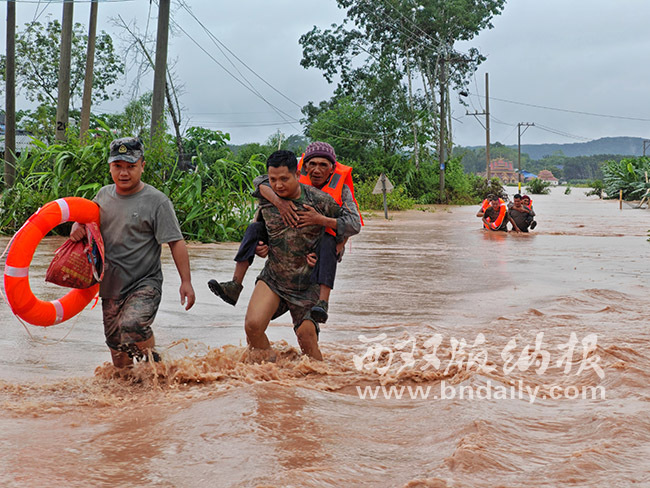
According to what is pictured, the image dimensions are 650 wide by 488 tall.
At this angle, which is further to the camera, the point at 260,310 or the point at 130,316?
the point at 260,310

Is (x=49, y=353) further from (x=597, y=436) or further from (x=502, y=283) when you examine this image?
(x=502, y=283)

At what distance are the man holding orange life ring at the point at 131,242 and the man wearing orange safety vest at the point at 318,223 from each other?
1.34ft

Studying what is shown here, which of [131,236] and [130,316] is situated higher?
[131,236]

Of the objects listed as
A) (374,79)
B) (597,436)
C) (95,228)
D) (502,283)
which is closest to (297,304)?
(95,228)

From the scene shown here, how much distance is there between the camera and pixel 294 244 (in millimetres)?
5605

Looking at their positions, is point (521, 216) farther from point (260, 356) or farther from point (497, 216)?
point (260, 356)

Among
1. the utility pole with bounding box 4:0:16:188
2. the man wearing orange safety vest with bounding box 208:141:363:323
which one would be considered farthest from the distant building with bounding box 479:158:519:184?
the man wearing orange safety vest with bounding box 208:141:363:323

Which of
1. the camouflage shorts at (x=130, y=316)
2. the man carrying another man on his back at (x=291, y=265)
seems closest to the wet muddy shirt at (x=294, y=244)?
the man carrying another man on his back at (x=291, y=265)

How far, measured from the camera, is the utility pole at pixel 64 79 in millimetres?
18484

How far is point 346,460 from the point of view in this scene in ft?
12.6

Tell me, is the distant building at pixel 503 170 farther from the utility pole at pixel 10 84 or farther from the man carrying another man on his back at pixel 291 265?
the man carrying another man on his back at pixel 291 265

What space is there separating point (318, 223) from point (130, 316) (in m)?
1.40

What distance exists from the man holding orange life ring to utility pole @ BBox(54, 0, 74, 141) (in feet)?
45.1

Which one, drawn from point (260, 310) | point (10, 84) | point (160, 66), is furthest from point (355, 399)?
point (10, 84)
